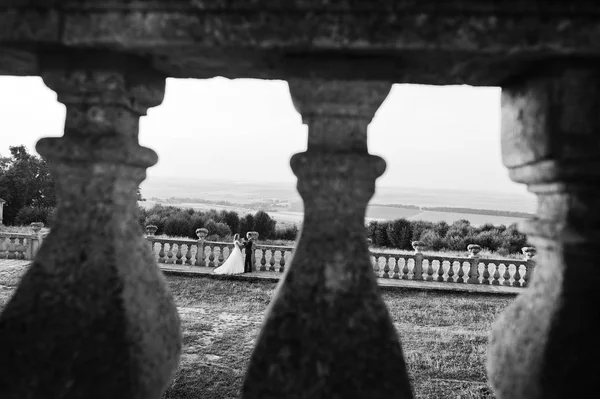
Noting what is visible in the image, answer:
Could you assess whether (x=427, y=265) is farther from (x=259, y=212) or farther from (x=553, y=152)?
(x=553, y=152)

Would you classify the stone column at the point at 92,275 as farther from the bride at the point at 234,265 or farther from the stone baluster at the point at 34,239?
the stone baluster at the point at 34,239

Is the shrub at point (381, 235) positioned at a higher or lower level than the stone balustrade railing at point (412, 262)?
higher

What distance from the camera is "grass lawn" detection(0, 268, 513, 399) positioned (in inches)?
222

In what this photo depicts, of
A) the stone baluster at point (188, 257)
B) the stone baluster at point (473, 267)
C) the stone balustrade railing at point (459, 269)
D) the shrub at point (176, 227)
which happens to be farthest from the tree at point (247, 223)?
the stone baluster at point (473, 267)

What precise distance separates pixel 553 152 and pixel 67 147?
119 centimetres

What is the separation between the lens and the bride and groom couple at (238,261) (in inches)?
470

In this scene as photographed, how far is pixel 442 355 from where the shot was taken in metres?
6.86

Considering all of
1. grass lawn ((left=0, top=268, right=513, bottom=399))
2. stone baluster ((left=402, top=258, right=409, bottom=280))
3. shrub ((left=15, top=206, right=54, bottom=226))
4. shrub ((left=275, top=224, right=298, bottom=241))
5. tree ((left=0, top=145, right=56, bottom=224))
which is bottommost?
grass lawn ((left=0, top=268, right=513, bottom=399))

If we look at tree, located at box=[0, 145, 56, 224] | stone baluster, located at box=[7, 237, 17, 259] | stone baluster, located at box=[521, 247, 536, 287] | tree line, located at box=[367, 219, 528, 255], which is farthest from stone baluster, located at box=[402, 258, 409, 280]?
tree, located at box=[0, 145, 56, 224]

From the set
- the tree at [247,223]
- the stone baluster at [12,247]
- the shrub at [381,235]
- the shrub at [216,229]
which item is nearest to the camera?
the stone baluster at [12,247]

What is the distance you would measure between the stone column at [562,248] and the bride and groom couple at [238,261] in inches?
441

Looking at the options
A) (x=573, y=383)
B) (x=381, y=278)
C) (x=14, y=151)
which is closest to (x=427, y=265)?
(x=381, y=278)

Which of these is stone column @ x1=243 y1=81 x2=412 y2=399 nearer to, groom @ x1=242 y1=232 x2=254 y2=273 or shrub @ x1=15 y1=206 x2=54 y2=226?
groom @ x1=242 y1=232 x2=254 y2=273

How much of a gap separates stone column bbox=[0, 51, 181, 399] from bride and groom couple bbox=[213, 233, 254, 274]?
35.8 ft
